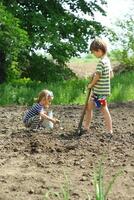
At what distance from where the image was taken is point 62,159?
6102 mm

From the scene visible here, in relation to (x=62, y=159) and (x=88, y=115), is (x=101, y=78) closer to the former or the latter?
(x=88, y=115)

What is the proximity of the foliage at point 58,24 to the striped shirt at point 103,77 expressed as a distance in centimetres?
828

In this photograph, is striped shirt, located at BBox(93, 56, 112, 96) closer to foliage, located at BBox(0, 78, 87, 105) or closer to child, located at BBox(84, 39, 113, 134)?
child, located at BBox(84, 39, 113, 134)

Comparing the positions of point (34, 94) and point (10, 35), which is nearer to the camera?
point (34, 94)

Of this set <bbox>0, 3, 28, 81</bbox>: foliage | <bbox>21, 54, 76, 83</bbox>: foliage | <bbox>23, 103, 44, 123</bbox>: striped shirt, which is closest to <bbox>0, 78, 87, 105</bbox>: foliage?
<bbox>0, 3, 28, 81</bbox>: foliage

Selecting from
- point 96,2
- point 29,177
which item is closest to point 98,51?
point 29,177

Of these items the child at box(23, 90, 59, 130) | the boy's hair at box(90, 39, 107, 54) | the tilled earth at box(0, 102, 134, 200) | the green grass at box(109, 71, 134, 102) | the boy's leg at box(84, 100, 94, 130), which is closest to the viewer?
the tilled earth at box(0, 102, 134, 200)

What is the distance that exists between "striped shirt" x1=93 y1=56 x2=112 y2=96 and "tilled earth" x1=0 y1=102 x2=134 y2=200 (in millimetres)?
522

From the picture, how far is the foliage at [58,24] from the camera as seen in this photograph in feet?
53.0

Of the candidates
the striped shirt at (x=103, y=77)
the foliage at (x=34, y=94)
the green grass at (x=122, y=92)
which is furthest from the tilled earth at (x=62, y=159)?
the green grass at (x=122, y=92)

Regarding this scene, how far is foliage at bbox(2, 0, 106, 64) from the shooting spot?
635 inches

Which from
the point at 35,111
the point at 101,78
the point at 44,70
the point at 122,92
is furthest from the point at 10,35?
the point at 101,78

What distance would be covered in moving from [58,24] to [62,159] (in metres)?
10.9

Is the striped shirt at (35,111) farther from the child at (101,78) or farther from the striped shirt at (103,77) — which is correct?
the striped shirt at (103,77)
